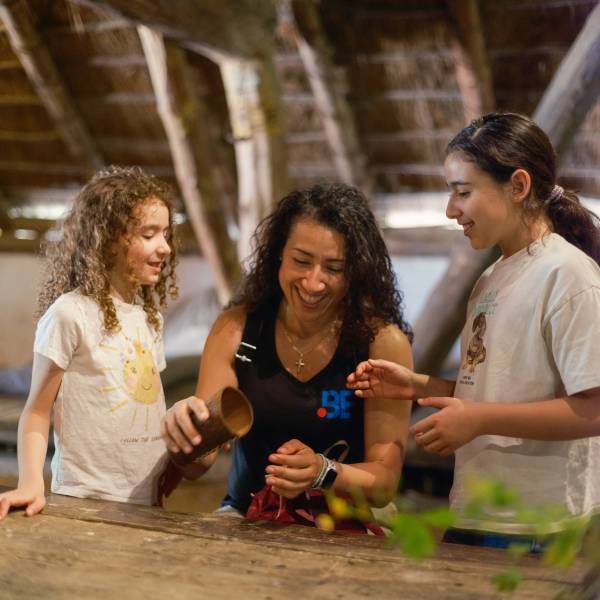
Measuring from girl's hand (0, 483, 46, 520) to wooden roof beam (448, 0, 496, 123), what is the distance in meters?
3.47

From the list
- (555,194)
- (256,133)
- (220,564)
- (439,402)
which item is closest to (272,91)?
(256,133)

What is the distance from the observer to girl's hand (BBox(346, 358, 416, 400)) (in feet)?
5.29

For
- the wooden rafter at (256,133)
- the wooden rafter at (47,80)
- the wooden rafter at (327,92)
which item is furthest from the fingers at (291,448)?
the wooden rafter at (47,80)

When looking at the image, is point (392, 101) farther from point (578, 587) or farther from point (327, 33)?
point (578, 587)

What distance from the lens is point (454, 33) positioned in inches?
175

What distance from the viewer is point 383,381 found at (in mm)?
1643

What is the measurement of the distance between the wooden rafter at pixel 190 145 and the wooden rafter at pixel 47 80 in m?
0.86

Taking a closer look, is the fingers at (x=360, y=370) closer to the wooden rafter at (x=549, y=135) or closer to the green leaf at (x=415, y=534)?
the green leaf at (x=415, y=534)

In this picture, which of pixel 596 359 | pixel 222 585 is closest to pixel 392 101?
pixel 596 359

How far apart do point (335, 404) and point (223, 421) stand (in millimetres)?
338

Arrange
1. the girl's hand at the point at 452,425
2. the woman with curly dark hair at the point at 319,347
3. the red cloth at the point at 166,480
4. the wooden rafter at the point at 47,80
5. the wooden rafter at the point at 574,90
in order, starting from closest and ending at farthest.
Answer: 1. the girl's hand at the point at 452,425
2. the woman with curly dark hair at the point at 319,347
3. the red cloth at the point at 166,480
4. the wooden rafter at the point at 574,90
5. the wooden rafter at the point at 47,80

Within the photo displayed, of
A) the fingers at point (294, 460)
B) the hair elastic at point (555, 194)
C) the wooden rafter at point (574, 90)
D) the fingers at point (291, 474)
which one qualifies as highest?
the wooden rafter at point (574, 90)

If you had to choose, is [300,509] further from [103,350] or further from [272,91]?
[272,91]

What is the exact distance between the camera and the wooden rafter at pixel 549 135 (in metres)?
2.91
